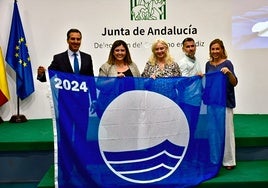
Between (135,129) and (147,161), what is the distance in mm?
289

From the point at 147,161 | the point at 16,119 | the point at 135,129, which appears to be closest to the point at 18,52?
the point at 16,119

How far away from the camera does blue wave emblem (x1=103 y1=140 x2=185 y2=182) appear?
127 inches

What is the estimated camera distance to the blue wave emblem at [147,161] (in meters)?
3.21

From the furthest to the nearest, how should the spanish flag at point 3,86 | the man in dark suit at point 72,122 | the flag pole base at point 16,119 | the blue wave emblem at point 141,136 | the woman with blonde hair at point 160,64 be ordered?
the flag pole base at point 16,119, the spanish flag at point 3,86, the woman with blonde hair at point 160,64, the blue wave emblem at point 141,136, the man in dark suit at point 72,122

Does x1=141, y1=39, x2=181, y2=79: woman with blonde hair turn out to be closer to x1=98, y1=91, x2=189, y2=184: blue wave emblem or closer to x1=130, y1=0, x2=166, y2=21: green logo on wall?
x1=98, y1=91, x2=189, y2=184: blue wave emblem

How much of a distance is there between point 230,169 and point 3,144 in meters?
2.23

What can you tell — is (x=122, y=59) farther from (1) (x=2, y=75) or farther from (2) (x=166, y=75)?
(1) (x=2, y=75)

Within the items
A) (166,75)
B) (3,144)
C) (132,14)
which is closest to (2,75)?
(3,144)

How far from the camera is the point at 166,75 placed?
3506 mm

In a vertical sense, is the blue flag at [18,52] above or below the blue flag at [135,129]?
above

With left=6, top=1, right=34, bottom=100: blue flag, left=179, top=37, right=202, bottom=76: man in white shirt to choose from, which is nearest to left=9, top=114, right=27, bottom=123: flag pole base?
left=6, top=1, right=34, bottom=100: blue flag

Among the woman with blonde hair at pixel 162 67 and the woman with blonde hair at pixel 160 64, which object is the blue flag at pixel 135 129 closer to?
the woman with blonde hair at pixel 162 67

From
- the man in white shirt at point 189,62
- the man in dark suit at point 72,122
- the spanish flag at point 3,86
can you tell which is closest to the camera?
the man in dark suit at point 72,122

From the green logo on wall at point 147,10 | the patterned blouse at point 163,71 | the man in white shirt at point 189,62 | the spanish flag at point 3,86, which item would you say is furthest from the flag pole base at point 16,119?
the patterned blouse at point 163,71
